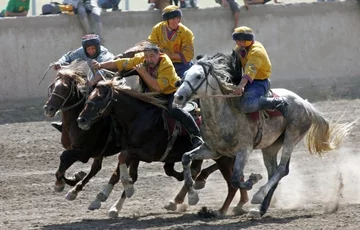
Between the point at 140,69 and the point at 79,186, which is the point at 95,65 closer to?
the point at 140,69

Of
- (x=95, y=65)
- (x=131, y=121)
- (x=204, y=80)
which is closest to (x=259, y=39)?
(x=95, y=65)

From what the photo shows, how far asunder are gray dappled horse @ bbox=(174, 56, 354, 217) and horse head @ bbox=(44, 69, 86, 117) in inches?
58.8

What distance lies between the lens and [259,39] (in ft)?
61.4

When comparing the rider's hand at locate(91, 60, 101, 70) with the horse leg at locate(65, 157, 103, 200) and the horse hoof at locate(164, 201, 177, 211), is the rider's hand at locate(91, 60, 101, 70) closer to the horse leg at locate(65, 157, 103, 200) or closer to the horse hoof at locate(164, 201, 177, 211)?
the horse leg at locate(65, 157, 103, 200)

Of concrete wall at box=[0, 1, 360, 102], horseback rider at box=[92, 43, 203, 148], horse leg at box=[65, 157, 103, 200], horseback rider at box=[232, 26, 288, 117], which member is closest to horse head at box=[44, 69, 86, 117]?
horseback rider at box=[92, 43, 203, 148]

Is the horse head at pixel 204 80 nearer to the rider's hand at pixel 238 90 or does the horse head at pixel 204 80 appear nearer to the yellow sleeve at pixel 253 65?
the rider's hand at pixel 238 90

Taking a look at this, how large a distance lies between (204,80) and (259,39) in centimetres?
847

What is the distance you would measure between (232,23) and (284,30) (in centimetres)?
108

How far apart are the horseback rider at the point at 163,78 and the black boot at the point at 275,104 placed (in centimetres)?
75

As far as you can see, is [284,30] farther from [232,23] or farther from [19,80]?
[19,80]

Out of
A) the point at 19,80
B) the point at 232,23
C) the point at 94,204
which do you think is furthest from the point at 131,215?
the point at 232,23

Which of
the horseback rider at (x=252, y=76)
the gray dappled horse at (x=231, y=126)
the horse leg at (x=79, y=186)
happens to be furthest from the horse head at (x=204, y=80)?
the horse leg at (x=79, y=186)

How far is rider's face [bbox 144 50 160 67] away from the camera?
10883 mm

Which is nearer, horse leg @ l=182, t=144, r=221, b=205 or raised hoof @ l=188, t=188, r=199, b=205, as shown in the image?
horse leg @ l=182, t=144, r=221, b=205
